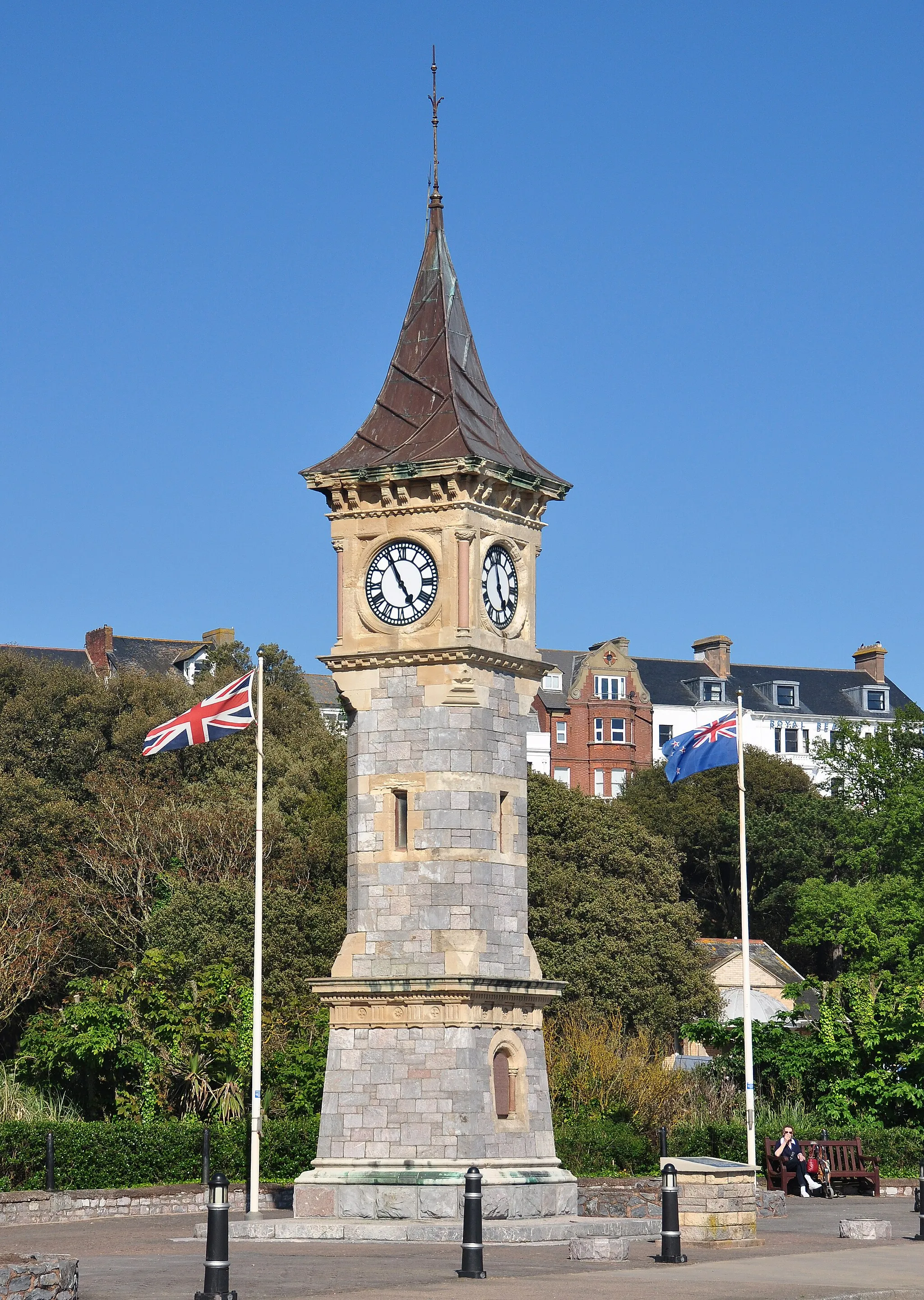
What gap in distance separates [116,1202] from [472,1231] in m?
13.0

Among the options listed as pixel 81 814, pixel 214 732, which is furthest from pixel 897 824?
pixel 214 732

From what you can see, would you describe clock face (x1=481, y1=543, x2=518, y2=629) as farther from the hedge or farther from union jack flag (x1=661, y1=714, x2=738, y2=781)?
the hedge

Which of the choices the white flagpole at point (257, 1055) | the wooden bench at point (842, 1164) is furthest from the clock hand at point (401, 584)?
the wooden bench at point (842, 1164)

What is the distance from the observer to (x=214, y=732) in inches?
1241

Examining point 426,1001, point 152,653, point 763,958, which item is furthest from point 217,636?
point 426,1001

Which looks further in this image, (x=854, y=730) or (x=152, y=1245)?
(x=854, y=730)

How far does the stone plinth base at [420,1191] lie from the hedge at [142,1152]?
220 inches

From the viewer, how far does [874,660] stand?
104812 millimetres

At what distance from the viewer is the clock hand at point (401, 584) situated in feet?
97.5

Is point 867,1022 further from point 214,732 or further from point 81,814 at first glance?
point 81,814

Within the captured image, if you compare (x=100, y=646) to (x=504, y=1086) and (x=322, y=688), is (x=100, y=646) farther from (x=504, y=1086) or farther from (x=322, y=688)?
(x=504, y=1086)

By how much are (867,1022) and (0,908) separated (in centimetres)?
2077

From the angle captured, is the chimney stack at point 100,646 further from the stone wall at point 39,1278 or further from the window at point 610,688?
Result: the stone wall at point 39,1278

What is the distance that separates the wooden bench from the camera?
34656mm
